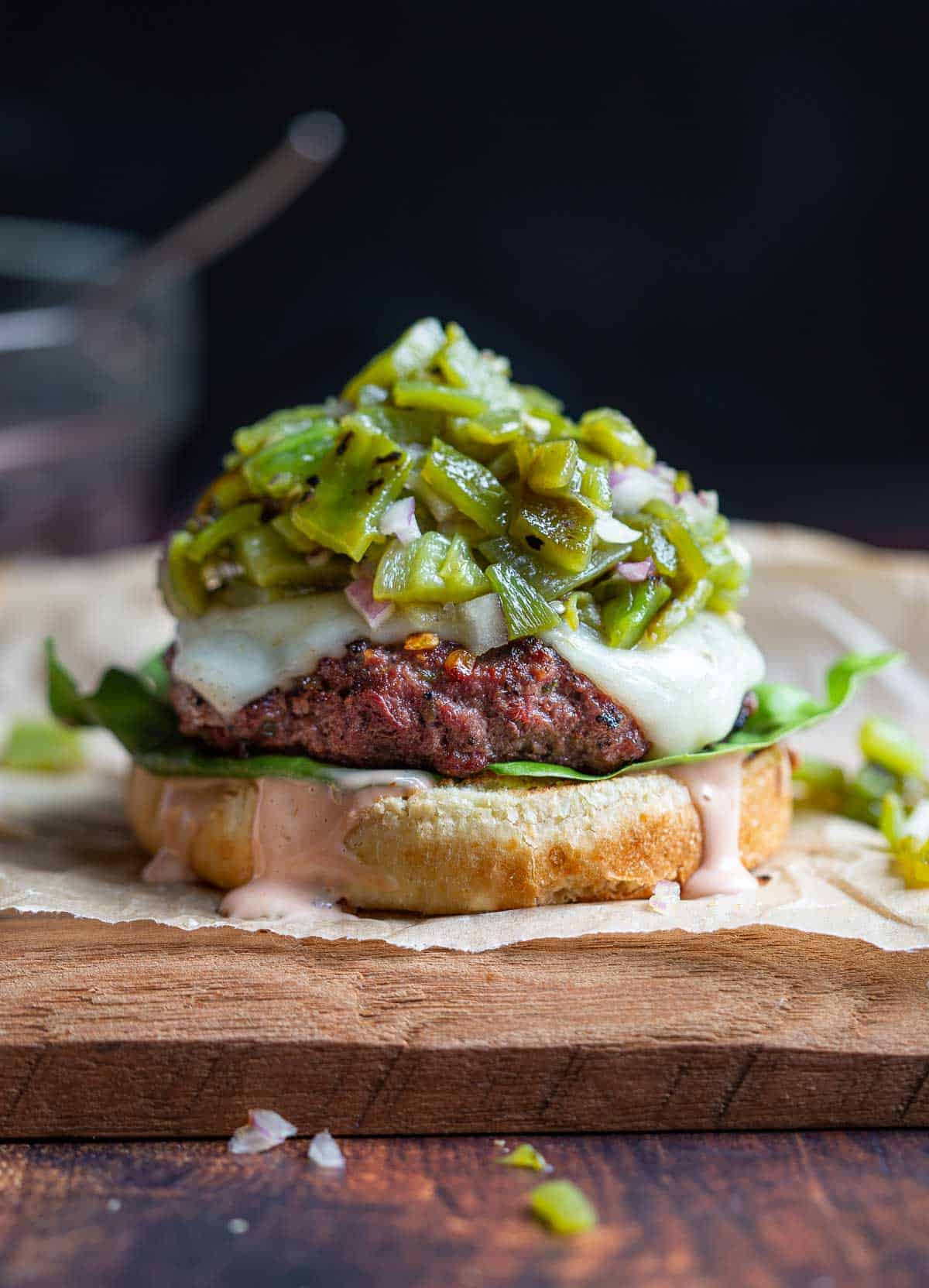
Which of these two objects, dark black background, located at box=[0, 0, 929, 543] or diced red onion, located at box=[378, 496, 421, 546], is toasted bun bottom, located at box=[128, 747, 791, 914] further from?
dark black background, located at box=[0, 0, 929, 543]

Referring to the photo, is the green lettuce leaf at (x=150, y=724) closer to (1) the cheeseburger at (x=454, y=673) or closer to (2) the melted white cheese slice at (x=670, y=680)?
(1) the cheeseburger at (x=454, y=673)

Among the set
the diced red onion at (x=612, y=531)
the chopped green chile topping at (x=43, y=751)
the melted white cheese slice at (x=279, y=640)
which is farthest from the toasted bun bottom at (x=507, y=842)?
the chopped green chile topping at (x=43, y=751)

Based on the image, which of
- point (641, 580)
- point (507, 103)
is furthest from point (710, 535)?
point (507, 103)

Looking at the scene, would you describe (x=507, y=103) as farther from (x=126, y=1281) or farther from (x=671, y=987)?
(x=126, y=1281)

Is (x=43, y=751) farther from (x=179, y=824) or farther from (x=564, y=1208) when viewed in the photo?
(x=564, y=1208)

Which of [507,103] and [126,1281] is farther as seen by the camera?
[507,103]

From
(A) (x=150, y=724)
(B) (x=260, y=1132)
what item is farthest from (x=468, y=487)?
(B) (x=260, y=1132)
